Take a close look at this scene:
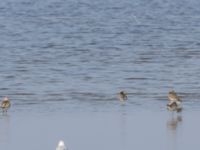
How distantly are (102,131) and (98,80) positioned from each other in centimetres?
537

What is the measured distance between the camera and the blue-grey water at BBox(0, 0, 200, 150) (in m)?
13.0

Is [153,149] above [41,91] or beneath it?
beneath

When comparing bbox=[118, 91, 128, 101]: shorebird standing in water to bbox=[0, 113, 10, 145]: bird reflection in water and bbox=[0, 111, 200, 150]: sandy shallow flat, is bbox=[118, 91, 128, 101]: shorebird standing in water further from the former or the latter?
bbox=[0, 113, 10, 145]: bird reflection in water

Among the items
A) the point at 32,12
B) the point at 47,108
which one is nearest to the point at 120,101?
the point at 47,108

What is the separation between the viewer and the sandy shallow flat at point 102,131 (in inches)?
488

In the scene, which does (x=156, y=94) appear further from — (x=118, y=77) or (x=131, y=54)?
(x=131, y=54)

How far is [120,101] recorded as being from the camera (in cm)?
1579

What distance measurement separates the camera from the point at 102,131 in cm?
1322

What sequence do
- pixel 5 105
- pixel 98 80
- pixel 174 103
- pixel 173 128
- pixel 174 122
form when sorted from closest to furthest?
pixel 173 128
pixel 174 122
pixel 174 103
pixel 5 105
pixel 98 80

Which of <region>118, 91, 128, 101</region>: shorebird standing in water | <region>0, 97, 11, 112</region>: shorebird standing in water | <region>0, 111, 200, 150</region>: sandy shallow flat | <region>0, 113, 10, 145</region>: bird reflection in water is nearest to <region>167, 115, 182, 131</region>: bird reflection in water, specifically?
<region>0, 111, 200, 150</region>: sandy shallow flat

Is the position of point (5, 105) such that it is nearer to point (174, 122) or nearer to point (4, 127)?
point (4, 127)

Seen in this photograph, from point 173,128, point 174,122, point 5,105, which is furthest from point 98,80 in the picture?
point 173,128

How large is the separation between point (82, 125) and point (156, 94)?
3.55 metres

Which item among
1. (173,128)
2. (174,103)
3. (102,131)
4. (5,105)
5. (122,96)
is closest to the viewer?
(102,131)
